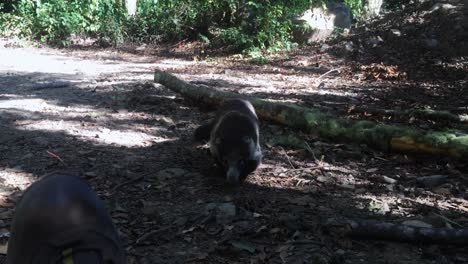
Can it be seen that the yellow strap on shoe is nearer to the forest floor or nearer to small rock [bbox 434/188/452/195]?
the forest floor

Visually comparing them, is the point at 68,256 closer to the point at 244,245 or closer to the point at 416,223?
the point at 244,245

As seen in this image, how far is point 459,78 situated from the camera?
8938 mm

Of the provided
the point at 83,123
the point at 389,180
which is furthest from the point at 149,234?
the point at 83,123

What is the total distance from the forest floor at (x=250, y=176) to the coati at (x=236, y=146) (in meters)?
0.16

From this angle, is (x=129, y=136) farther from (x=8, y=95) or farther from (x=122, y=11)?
(x=122, y=11)

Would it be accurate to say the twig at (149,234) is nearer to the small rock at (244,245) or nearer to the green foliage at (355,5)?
the small rock at (244,245)

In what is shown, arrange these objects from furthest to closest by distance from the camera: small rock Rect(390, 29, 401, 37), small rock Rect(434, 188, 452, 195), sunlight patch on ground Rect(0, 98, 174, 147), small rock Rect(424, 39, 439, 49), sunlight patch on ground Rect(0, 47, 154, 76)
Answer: small rock Rect(390, 29, 401, 37), sunlight patch on ground Rect(0, 47, 154, 76), small rock Rect(424, 39, 439, 49), sunlight patch on ground Rect(0, 98, 174, 147), small rock Rect(434, 188, 452, 195)

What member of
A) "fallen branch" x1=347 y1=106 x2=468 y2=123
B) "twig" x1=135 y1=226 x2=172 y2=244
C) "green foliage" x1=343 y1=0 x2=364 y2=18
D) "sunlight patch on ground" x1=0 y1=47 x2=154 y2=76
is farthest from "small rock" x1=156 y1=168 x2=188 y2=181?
"green foliage" x1=343 y1=0 x2=364 y2=18

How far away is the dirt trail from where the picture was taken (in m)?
3.39

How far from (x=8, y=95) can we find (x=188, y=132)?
12.4 feet

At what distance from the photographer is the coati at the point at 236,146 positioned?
465cm

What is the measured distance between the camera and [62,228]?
2.01 metres

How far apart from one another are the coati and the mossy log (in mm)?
1009

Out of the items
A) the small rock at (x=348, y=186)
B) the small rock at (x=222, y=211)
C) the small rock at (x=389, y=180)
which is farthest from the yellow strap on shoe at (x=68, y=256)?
the small rock at (x=389, y=180)
